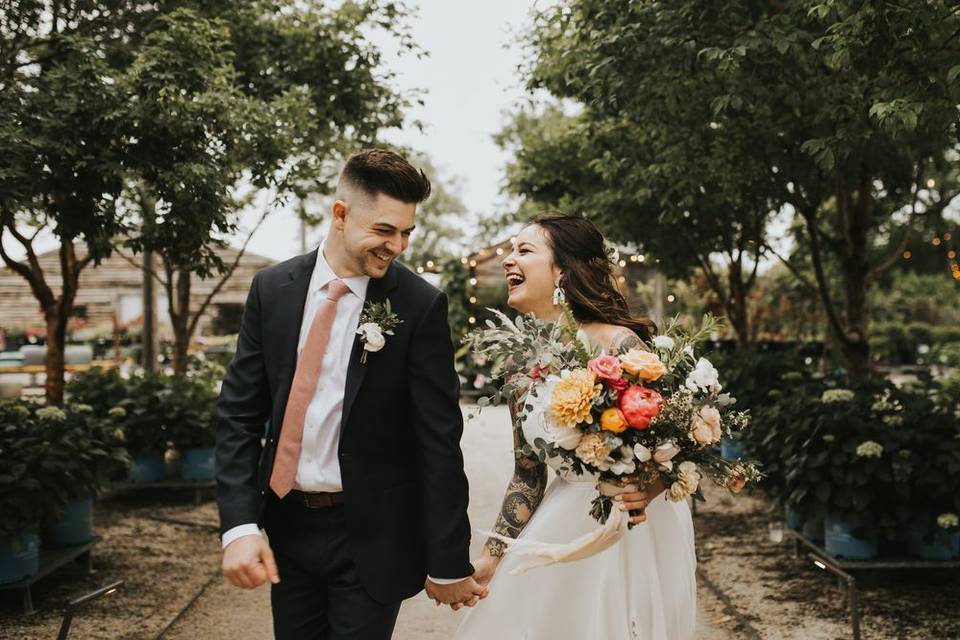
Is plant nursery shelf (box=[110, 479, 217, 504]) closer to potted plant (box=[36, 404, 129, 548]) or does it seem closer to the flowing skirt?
potted plant (box=[36, 404, 129, 548])

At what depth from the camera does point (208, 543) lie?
7.66 metres

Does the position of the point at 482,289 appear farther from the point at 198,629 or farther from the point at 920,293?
→ the point at 920,293

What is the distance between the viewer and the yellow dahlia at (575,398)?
8.68 ft

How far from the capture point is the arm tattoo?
3.22 m

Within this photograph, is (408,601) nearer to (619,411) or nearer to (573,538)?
(573,538)

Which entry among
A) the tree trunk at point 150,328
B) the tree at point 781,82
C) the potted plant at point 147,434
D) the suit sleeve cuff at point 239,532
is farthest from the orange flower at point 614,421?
the tree trunk at point 150,328

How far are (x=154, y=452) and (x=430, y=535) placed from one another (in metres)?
7.16

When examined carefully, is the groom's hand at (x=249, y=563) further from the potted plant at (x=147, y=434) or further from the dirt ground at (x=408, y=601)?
the potted plant at (x=147, y=434)

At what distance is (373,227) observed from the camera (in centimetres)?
264

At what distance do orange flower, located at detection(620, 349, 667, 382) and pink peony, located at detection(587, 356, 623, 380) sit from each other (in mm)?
25

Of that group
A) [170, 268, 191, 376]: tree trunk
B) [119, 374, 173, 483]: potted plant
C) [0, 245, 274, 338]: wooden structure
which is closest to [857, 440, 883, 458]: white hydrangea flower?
[119, 374, 173, 483]: potted plant

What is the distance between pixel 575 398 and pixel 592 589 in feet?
2.67

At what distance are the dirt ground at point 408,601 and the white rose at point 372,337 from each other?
3338 millimetres

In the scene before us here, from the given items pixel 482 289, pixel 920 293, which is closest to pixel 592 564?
pixel 482 289
